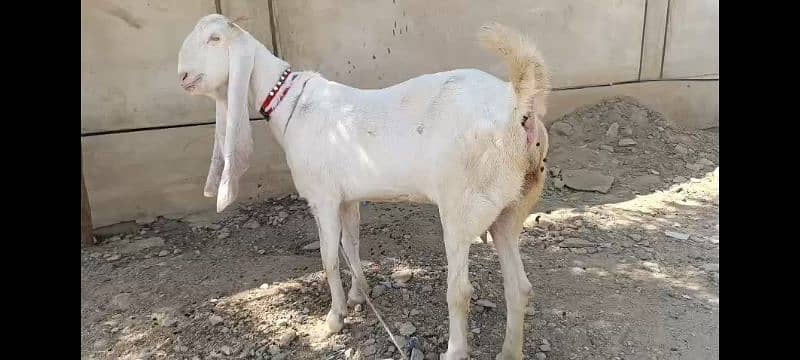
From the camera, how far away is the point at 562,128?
6.19m

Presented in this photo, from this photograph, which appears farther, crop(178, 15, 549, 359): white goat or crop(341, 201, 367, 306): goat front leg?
crop(341, 201, 367, 306): goat front leg

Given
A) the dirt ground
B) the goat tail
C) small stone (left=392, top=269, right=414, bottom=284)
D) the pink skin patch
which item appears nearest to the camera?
the goat tail

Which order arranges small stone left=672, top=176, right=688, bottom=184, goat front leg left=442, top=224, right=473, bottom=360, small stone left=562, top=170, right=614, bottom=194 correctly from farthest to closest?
small stone left=672, top=176, right=688, bottom=184 → small stone left=562, top=170, right=614, bottom=194 → goat front leg left=442, top=224, right=473, bottom=360

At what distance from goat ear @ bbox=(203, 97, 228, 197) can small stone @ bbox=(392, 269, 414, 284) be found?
1.40 m

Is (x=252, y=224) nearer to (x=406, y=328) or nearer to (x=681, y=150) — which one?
(x=406, y=328)

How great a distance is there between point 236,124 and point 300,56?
2.45 m

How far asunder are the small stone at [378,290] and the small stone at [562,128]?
3428 millimetres

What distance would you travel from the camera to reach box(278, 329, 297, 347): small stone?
3.13 m

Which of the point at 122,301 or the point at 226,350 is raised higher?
the point at 122,301

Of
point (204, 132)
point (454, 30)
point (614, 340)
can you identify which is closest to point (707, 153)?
point (454, 30)

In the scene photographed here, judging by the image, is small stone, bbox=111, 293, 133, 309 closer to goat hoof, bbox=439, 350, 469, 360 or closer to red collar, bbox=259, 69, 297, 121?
red collar, bbox=259, 69, 297, 121

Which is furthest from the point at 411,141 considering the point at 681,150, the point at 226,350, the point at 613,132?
the point at 681,150

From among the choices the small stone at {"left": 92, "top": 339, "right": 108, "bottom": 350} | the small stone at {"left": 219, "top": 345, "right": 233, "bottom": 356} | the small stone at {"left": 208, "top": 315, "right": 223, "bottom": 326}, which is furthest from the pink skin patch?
the small stone at {"left": 92, "top": 339, "right": 108, "bottom": 350}

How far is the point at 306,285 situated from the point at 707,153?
4932mm
